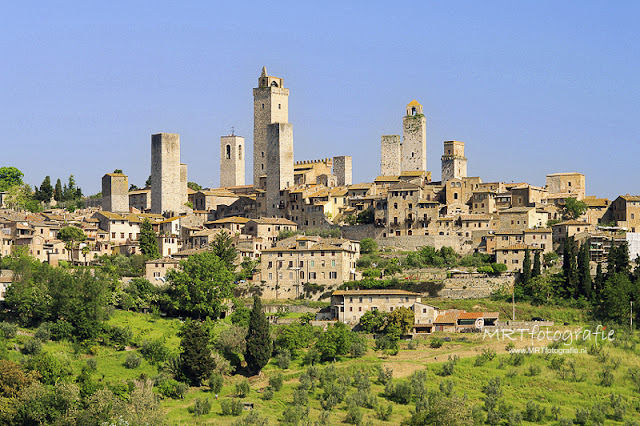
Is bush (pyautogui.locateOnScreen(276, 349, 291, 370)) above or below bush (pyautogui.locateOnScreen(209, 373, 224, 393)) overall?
above

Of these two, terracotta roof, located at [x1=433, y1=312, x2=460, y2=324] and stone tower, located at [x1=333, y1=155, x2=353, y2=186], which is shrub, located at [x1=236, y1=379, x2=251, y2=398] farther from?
stone tower, located at [x1=333, y1=155, x2=353, y2=186]

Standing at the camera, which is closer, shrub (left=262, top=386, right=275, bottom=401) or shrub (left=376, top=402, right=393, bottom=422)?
shrub (left=376, top=402, right=393, bottom=422)

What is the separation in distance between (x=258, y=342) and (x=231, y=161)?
5380cm

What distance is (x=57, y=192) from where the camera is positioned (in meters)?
117

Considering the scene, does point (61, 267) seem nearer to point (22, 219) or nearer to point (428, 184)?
point (22, 219)

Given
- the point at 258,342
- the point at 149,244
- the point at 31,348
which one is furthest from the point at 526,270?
the point at 31,348

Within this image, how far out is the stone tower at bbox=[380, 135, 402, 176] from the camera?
106 meters

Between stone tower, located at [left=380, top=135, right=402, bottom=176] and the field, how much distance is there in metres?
32.0

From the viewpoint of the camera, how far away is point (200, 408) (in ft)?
209

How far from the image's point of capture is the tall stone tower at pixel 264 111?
11031cm

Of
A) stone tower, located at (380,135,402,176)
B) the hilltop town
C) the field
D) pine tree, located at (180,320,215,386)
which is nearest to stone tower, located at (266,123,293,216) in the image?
the hilltop town

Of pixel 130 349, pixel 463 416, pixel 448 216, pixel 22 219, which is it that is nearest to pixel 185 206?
pixel 22 219

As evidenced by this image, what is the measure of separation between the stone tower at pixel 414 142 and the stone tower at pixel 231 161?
2128 centimetres

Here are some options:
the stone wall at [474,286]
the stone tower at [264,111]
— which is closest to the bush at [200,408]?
the stone wall at [474,286]
